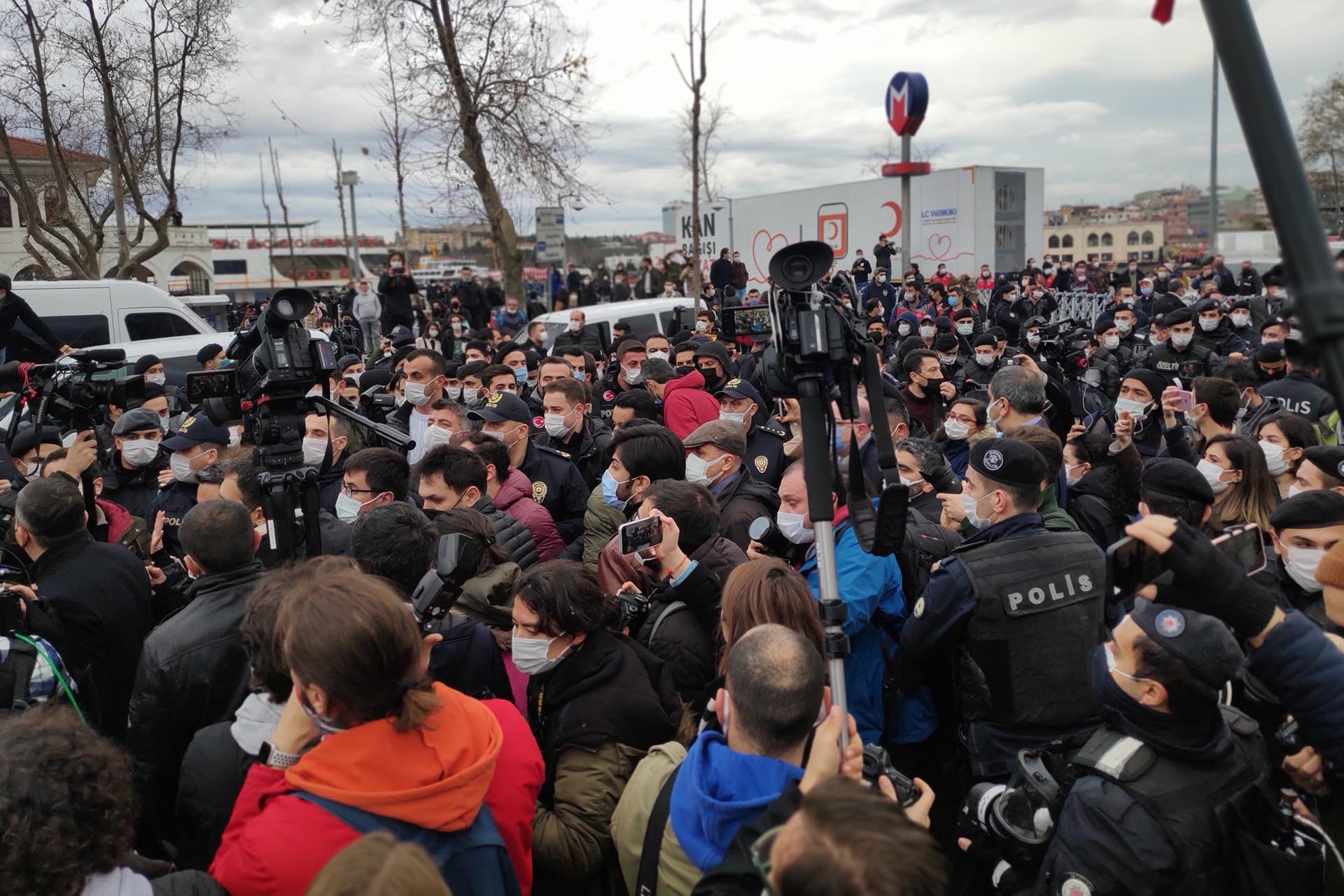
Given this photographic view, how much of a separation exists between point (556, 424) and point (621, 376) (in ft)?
10.5

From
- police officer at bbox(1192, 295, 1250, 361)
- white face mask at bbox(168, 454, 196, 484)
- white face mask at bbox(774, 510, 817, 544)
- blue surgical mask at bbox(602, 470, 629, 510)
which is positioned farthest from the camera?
police officer at bbox(1192, 295, 1250, 361)

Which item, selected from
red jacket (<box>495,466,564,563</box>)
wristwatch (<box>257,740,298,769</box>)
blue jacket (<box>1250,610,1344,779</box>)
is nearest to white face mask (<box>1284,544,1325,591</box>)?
blue jacket (<box>1250,610,1344,779</box>)

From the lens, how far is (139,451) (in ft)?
19.6

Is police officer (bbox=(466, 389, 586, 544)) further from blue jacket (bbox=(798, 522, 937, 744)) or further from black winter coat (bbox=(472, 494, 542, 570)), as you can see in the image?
blue jacket (bbox=(798, 522, 937, 744))

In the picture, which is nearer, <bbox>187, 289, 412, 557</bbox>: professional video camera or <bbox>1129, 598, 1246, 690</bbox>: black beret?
<bbox>1129, 598, 1246, 690</bbox>: black beret

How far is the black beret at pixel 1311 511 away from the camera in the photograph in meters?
3.33

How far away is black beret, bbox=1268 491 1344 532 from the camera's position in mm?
3332

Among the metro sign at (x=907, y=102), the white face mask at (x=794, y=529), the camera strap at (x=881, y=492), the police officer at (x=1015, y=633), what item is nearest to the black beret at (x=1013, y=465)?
the police officer at (x=1015, y=633)

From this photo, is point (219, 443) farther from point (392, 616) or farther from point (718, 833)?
point (718, 833)

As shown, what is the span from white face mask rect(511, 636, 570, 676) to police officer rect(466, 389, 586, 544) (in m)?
2.65

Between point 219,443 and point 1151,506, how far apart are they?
5.17m

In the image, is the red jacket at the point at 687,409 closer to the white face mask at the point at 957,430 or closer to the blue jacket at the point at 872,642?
the white face mask at the point at 957,430

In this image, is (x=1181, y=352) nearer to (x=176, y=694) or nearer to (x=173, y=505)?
(x=173, y=505)

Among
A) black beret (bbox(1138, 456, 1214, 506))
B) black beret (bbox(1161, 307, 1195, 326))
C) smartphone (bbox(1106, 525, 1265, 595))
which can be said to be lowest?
black beret (bbox(1138, 456, 1214, 506))
